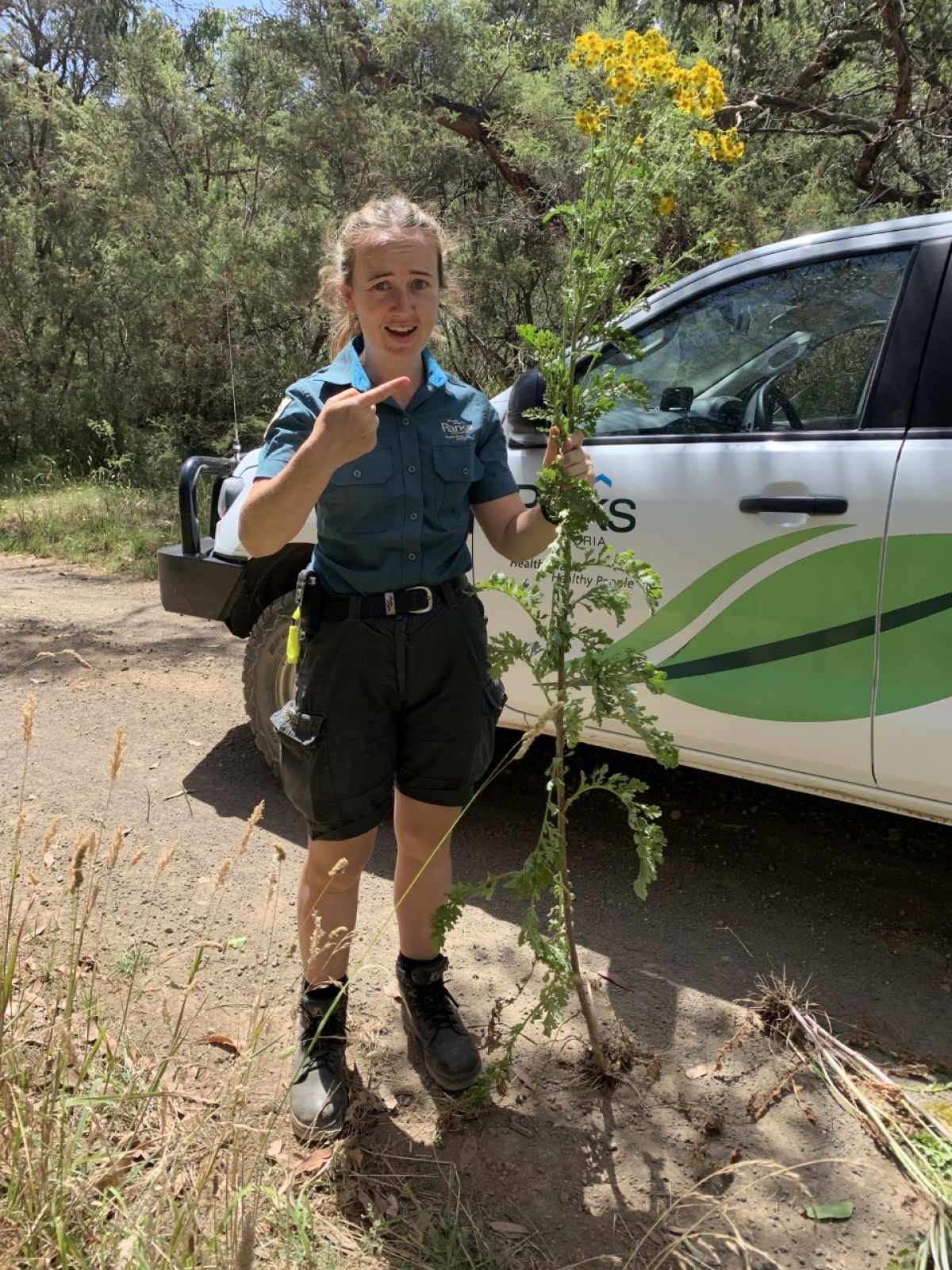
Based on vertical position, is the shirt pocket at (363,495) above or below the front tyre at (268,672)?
above

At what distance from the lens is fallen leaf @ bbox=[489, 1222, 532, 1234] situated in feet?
6.45

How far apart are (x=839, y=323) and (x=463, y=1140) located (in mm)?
2397

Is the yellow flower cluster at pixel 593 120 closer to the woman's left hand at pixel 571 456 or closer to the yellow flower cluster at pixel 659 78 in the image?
the yellow flower cluster at pixel 659 78

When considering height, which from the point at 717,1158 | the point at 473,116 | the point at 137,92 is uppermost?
the point at 137,92

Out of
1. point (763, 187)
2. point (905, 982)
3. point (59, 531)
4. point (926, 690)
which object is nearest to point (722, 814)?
point (905, 982)

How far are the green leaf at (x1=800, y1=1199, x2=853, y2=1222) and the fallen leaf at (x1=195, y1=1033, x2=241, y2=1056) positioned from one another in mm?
1395

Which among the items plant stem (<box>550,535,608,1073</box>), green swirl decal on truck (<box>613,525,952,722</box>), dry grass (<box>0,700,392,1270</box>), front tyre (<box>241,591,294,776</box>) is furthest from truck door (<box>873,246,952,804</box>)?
front tyre (<box>241,591,294,776</box>)

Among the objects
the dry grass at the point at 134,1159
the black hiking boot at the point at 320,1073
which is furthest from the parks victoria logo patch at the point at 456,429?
the black hiking boot at the point at 320,1073

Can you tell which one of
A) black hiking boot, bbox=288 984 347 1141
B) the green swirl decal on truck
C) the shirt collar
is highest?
the shirt collar

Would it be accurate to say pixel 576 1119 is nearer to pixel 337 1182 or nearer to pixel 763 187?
pixel 337 1182

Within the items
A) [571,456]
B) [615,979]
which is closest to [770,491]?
[571,456]

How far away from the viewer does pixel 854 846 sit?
361 cm

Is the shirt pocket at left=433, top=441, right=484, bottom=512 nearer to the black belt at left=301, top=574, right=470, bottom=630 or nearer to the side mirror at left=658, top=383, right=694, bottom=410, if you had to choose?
the black belt at left=301, top=574, right=470, bottom=630

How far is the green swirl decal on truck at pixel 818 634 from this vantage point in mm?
2562
